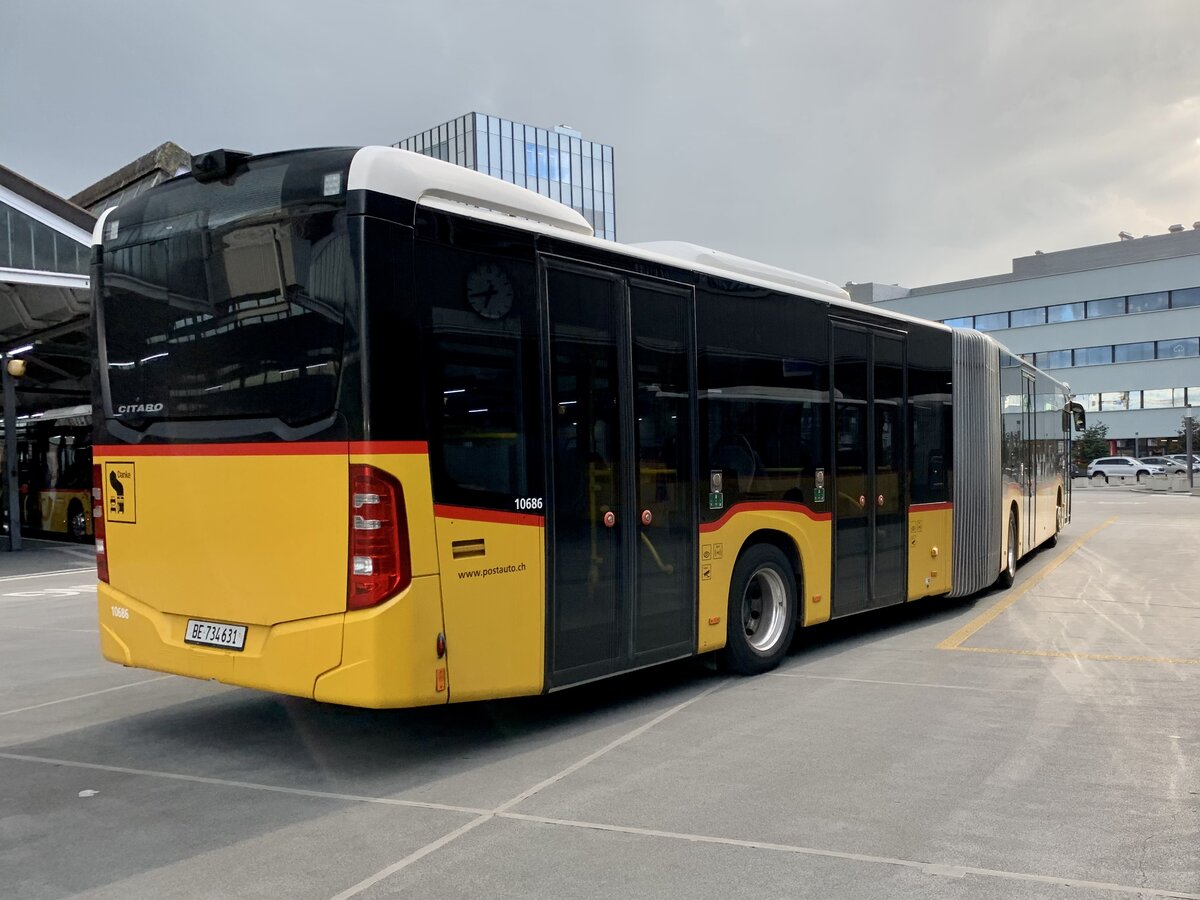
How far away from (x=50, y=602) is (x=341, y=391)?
10889 mm

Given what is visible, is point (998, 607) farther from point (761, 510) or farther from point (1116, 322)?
point (1116, 322)

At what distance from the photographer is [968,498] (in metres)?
11.6

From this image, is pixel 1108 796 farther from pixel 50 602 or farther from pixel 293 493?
pixel 50 602

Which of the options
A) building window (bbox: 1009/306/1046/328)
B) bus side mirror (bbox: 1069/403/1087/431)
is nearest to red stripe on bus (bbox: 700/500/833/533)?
bus side mirror (bbox: 1069/403/1087/431)

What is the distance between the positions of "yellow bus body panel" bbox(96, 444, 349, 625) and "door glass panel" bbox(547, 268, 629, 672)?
1.36m

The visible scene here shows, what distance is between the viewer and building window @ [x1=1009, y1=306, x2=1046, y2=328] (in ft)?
242

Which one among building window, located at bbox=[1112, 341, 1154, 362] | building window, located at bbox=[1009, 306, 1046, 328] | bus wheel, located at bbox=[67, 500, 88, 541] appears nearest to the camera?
bus wheel, located at bbox=[67, 500, 88, 541]

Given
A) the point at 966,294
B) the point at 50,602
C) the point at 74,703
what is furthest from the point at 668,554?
the point at 966,294

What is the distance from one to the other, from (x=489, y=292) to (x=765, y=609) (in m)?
3.88

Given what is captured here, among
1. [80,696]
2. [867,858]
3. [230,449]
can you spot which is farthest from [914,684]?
[80,696]

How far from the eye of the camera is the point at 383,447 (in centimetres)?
514

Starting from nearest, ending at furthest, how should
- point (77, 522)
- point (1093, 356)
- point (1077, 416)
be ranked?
point (1077, 416), point (77, 522), point (1093, 356)

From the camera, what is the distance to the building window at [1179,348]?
220 feet

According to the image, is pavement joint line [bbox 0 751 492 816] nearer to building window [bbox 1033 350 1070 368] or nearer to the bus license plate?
the bus license plate
